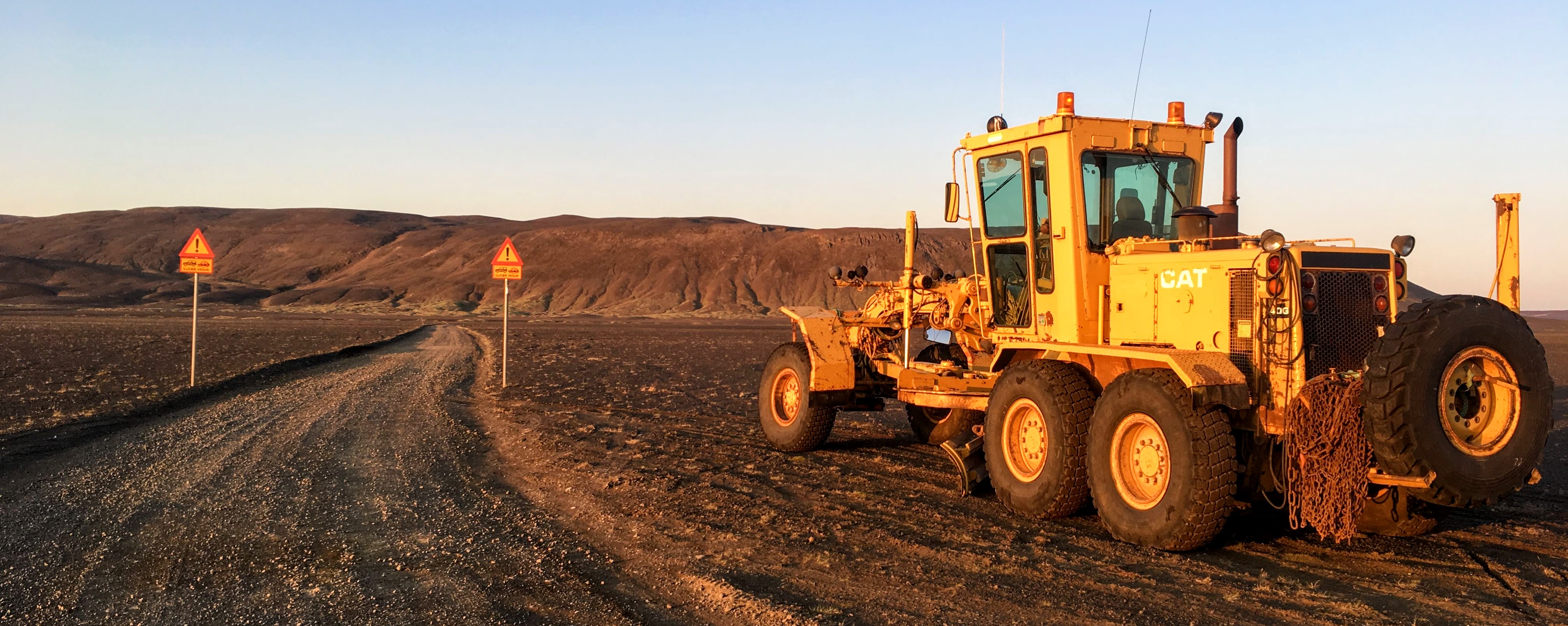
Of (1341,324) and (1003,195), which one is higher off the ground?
(1003,195)

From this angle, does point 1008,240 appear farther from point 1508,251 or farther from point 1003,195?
point 1508,251

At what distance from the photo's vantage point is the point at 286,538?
715 centimetres

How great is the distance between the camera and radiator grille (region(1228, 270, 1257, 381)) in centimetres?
700

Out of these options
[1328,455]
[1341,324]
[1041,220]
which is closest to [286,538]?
[1041,220]

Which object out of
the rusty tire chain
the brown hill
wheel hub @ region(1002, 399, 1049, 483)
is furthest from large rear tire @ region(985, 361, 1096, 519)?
the brown hill

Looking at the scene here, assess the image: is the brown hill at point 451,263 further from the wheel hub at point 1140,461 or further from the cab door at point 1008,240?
the wheel hub at point 1140,461

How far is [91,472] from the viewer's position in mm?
9586

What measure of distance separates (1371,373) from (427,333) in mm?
42327

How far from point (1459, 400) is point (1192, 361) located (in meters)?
1.45

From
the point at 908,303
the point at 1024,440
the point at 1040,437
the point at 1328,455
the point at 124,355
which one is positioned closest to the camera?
the point at 1328,455

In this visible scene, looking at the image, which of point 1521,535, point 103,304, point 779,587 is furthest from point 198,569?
point 103,304

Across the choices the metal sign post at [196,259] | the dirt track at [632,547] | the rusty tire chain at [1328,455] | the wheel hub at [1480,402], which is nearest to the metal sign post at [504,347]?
the metal sign post at [196,259]

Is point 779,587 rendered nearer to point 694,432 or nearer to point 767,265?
point 694,432

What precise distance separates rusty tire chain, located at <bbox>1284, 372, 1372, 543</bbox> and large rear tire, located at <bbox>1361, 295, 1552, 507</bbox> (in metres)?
0.18
